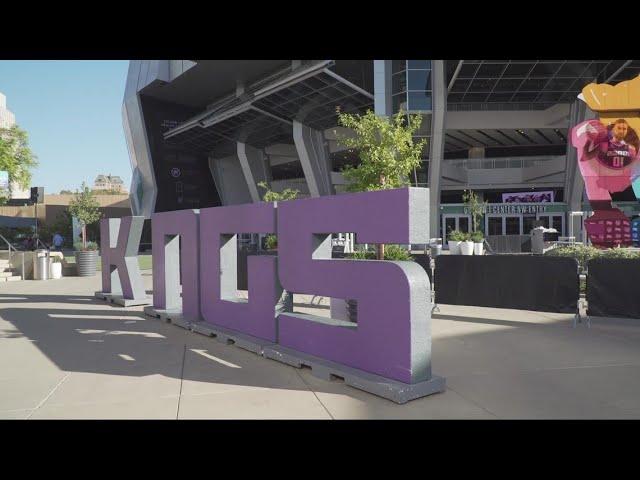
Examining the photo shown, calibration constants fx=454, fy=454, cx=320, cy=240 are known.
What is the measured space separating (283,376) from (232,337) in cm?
198

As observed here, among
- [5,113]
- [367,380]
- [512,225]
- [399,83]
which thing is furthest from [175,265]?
[5,113]

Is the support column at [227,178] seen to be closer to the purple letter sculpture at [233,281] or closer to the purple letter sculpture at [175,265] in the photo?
the purple letter sculpture at [175,265]

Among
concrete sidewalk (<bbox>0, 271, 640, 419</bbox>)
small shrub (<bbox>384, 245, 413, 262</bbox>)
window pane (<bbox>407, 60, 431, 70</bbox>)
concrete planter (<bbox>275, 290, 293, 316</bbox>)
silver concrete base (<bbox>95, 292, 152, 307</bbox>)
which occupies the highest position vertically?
window pane (<bbox>407, 60, 431, 70</bbox>)

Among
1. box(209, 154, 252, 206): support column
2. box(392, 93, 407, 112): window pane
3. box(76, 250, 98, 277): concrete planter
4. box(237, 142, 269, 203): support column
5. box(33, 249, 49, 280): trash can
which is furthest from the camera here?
box(209, 154, 252, 206): support column

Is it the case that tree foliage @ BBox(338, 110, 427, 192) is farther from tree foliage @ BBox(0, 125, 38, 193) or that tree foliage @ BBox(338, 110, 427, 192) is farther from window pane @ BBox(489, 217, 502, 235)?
window pane @ BBox(489, 217, 502, 235)

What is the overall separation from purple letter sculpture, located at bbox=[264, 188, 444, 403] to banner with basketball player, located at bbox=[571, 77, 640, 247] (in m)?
20.2

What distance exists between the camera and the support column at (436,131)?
98.1ft

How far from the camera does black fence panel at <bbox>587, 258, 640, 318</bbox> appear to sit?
341 inches

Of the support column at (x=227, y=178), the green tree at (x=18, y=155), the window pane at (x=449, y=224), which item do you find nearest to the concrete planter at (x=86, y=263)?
the green tree at (x=18, y=155)

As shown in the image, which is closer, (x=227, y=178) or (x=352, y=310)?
(x=352, y=310)

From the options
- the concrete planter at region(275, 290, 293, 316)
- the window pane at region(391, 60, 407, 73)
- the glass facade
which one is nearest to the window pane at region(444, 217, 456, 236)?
the glass facade

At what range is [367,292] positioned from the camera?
17.7ft

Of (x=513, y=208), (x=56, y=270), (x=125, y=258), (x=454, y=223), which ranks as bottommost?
(x=56, y=270)

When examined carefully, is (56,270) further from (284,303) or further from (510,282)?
(510,282)
